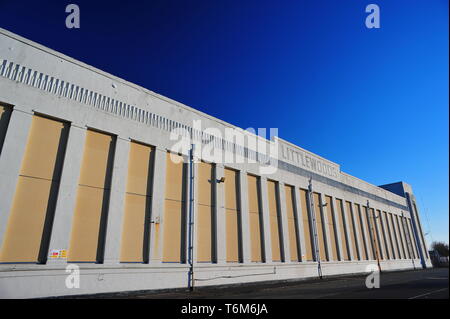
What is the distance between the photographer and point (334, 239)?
96.7 ft

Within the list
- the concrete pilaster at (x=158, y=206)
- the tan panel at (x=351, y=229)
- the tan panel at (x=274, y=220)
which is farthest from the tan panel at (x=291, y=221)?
the concrete pilaster at (x=158, y=206)

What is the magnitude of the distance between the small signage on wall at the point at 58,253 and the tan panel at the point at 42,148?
138 inches

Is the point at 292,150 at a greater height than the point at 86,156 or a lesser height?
greater

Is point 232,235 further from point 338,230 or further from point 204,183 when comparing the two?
point 338,230

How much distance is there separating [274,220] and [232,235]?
16.9 feet

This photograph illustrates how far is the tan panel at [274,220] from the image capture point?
22.7 meters

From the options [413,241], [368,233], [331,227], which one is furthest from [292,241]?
[413,241]

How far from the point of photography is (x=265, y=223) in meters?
22.2

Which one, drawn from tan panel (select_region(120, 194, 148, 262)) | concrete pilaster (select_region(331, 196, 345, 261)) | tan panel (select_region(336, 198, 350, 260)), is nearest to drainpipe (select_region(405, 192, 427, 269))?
tan panel (select_region(336, 198, 350, 260))

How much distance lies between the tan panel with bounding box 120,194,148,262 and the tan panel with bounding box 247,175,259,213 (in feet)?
30.2

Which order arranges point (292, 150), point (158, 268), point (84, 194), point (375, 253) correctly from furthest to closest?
1. point (375, 253)
2. point (292, 150)
3. point (158, 268)
4. point (84, 194)
